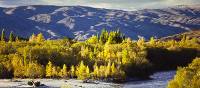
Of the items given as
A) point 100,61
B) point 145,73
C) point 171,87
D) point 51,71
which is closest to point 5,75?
point 51,71

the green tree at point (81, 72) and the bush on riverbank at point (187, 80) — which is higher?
the bush on riverbank at point (187, 80)

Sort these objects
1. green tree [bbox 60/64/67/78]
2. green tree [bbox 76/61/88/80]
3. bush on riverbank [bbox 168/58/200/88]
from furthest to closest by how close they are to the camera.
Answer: green tree [bbox 60/64/67/78] → green tree [bbox 76/61/88/80] → bush on riverbank [bbox 168/58/200/88]

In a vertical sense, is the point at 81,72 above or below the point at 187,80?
below

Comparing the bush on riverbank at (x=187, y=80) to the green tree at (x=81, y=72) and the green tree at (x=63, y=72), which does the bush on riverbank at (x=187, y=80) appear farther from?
the green tree at (x=63, y=72)

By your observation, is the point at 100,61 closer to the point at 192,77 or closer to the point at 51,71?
the point at 51,71

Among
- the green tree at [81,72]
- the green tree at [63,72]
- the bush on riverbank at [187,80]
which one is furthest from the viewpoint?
the green tree at [63,72]

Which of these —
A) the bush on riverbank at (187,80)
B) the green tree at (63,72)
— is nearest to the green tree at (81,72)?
the green tree at (63,72)

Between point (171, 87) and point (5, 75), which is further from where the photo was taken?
point (5, 75)

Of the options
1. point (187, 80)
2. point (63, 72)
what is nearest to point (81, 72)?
point (63, 72)

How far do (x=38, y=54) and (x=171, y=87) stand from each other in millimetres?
101441

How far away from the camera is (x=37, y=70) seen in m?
173

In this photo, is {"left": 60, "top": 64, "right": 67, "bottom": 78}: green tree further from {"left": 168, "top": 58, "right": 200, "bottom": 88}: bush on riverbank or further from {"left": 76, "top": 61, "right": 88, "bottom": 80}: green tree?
{"left": 168, "top": 58, "right": 200, "bottom": 88}: bush on riverbank

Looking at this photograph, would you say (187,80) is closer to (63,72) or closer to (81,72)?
(81,72)

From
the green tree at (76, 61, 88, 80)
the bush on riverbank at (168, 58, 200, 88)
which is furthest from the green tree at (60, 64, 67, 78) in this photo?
the bush on riverbank at (168, 58, 200, 88)
